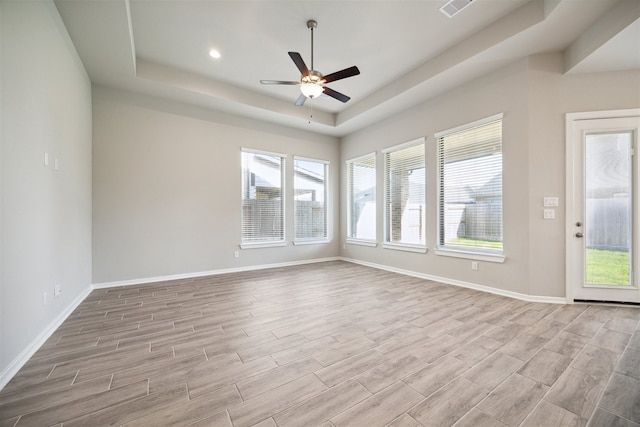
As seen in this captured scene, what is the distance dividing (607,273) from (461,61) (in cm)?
334

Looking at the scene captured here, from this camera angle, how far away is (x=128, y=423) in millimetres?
1404

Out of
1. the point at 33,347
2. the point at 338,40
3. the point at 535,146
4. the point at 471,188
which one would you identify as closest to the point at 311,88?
the point at 338,40

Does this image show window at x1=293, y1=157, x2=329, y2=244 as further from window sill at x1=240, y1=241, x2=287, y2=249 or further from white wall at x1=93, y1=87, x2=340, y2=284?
white wall at x1=93, y1=87, x2=340, y2=284

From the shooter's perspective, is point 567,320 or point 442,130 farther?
point 442,130

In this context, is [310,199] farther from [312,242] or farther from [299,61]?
[299,61]

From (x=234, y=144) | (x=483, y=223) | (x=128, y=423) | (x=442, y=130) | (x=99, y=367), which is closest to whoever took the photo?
(x=128, y=423)

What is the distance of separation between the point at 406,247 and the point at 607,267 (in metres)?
2.65

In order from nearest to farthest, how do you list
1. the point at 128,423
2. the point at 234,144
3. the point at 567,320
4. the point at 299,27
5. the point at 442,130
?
the point at 128,423 < the point at 567,320 < the point at 299,27 < the point at 442,130 < the point at 234,144

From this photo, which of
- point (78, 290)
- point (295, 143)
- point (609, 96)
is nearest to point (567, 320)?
point (609, 96)

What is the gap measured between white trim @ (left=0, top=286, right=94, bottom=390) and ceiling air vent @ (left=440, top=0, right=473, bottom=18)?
4.97 meters

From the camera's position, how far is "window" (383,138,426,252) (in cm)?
487

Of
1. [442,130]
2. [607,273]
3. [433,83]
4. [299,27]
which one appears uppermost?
[299,27]

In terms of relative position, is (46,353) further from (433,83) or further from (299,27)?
(433,83)

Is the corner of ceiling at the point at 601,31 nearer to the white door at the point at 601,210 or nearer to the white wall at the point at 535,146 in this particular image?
the white wall at the point at 535,146
